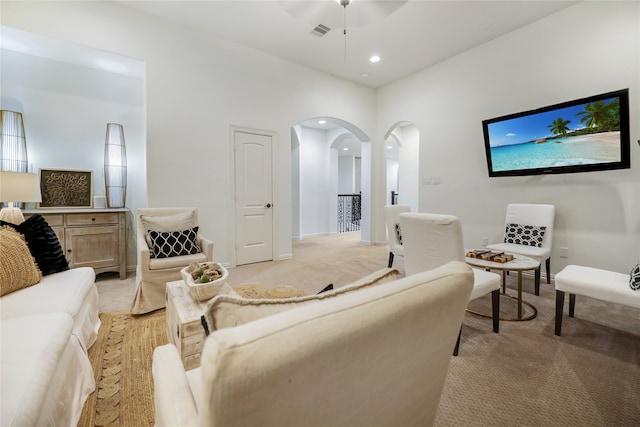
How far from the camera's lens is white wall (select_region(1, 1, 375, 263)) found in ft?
10.2

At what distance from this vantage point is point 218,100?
13.1 feet

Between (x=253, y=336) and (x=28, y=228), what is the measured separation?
2.52 m

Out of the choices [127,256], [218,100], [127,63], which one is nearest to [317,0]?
[218,100]

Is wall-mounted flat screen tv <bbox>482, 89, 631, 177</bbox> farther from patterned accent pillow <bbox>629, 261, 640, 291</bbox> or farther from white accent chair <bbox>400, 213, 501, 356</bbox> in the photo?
white accent chair <bbox>400, 213, 501, 356</bbox>

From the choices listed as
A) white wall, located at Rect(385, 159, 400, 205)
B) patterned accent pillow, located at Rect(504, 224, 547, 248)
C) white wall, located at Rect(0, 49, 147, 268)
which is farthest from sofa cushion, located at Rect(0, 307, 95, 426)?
white wall, located at Rect(385, 159, 400, 205)

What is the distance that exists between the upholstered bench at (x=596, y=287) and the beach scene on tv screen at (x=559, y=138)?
1.69m

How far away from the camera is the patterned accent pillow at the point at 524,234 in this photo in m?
3.34

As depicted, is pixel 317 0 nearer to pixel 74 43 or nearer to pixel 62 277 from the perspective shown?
pixel 74 43

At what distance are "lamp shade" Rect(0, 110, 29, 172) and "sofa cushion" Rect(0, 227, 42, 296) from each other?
206 cm

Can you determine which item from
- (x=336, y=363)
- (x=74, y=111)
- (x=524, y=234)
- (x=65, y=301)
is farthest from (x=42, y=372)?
(x=524, y=234)

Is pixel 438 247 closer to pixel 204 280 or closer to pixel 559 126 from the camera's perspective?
pixel 204 280

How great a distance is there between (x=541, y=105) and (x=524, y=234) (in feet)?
5.59

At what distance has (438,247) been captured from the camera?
210 centimetres

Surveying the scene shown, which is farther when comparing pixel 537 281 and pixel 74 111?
pixel 74 111
